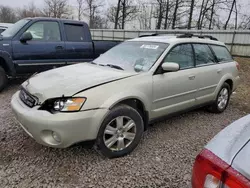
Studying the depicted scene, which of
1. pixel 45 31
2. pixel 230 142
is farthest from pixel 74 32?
pixel 230 142

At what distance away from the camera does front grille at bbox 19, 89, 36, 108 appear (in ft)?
9.55

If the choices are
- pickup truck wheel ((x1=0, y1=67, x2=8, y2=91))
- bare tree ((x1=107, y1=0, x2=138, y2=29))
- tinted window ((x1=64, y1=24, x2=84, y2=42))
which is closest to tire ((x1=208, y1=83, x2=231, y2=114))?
tinted window ((x1=64, y1=24, x2=84, y2=42))

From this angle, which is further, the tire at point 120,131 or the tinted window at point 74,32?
the tinted window at point 74,32

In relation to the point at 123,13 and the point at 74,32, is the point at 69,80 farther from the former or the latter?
the point at 123,13

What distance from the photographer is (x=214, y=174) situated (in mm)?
1303

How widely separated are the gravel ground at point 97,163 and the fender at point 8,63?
2.12 meters

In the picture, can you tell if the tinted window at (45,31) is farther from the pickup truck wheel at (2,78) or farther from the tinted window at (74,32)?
the pickup truck wheel at (2,78)

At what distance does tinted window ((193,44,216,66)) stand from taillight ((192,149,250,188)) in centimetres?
304

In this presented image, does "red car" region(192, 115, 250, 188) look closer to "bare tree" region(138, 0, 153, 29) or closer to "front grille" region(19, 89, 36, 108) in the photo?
"front grille" region(19, 89, 36, 108)

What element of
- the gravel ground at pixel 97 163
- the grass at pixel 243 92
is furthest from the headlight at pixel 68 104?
the grass at pixel 243 92

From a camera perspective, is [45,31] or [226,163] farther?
[45,31]

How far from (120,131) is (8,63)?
12.7 ft

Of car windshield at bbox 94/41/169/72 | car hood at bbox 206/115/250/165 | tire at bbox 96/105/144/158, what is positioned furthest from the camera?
car windshield at bbox 94/41/169/72

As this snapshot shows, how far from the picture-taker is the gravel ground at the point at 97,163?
265cm
